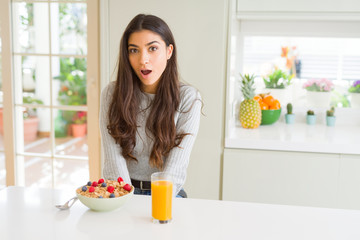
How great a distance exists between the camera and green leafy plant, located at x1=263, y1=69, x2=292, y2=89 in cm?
295

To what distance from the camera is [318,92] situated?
291cm

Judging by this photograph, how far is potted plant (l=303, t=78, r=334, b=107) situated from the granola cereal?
200 centimetres

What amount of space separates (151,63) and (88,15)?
1.00m

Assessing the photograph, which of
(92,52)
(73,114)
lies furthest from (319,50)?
(73,114)

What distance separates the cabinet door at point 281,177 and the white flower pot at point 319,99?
78 cm

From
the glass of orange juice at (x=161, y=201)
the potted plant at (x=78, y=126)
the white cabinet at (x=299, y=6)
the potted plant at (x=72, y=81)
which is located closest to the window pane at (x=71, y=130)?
the potted plant at (x=78, y=126)

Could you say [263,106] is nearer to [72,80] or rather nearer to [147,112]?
[147,112]

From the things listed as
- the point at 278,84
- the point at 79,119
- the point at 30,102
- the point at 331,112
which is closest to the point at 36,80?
the point at 30,102

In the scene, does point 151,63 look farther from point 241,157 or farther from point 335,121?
point 335,121

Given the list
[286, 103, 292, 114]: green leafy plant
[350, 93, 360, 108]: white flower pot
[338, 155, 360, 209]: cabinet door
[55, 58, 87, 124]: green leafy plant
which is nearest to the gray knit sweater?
[338, 155, 360, 209]: cabinet door

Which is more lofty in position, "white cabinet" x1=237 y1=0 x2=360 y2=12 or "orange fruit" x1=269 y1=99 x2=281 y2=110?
"white cabinet" x1=237 y1=0 x2=360 y2=12

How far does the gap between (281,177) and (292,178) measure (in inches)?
2.3

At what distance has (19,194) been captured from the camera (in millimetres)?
1415

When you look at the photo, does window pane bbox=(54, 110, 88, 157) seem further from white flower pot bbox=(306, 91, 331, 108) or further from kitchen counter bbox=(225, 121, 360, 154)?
kitchen counter bbox=(225, 121, 360, 154)
